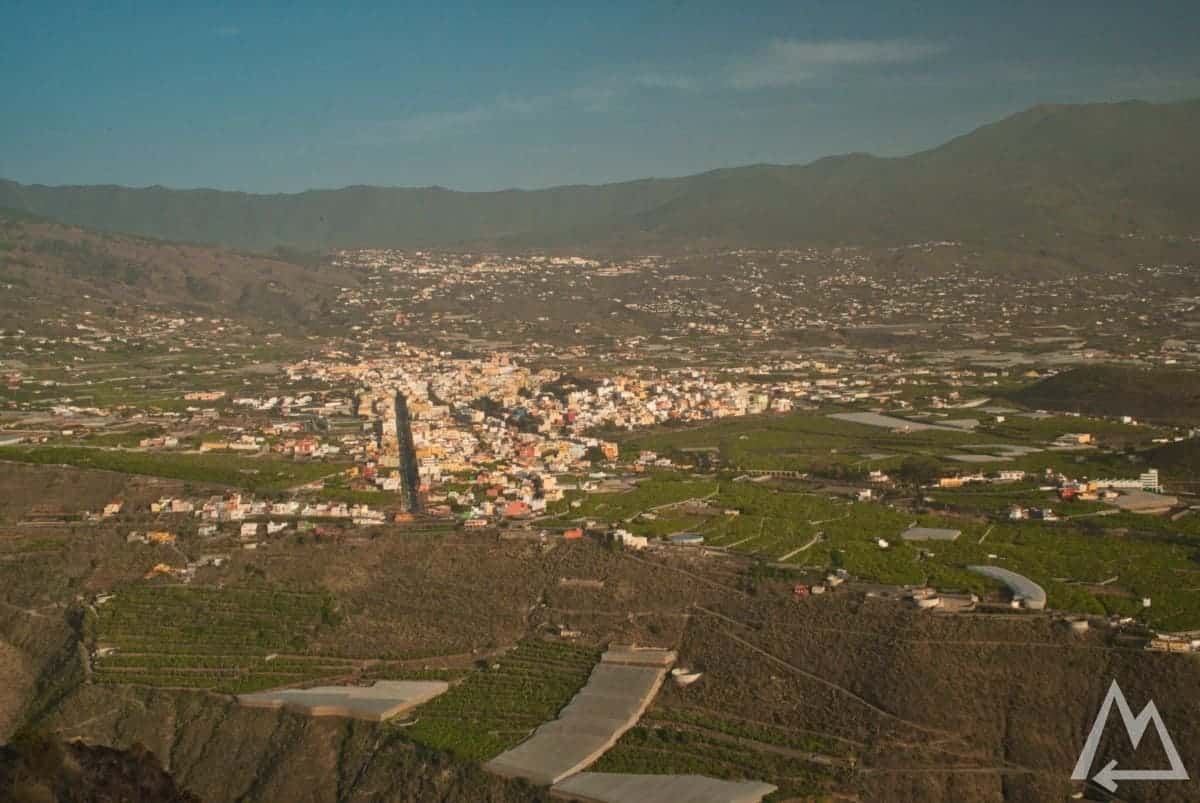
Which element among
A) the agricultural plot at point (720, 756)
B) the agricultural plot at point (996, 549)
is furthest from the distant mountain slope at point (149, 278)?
the agricultural plot at point (720, 756)

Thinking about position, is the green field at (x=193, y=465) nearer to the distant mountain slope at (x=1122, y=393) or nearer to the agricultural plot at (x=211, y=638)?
the agricultural plot at (x=211, y=638)

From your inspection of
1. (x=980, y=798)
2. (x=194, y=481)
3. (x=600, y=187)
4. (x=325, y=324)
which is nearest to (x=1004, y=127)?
(x=600, y=187)

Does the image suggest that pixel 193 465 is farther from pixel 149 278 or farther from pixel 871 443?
pixel 149 278

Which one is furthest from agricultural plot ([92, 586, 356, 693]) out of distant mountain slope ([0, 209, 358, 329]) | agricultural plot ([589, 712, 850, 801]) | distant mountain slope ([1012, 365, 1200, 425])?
distant mountain slope ([0, 209, 358, 329])

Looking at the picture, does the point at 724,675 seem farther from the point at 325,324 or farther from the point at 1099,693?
the point at 325,324

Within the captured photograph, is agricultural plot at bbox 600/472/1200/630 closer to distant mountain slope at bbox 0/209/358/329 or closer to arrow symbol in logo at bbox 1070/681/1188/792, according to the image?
arrow symbol in logo at bbox 1070/681/1188/792

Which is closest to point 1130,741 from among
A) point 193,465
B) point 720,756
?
point 720,756

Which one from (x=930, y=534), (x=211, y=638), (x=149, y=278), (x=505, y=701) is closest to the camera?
(x=505, y=701)
